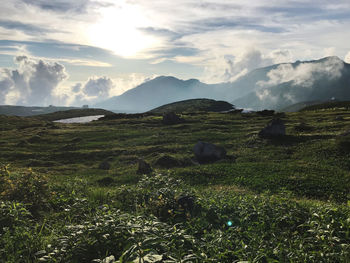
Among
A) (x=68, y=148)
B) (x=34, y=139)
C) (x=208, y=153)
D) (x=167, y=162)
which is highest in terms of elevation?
(x=34, y=139)

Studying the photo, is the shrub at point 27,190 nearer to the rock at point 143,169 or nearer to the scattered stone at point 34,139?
the rock at point 143,169

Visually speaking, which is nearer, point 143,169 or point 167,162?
point 143,169

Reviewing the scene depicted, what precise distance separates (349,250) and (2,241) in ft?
36.9

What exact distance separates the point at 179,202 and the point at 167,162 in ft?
63.2

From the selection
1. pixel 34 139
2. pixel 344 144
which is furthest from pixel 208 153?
pixel 34 139

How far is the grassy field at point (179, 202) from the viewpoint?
24.5 ft

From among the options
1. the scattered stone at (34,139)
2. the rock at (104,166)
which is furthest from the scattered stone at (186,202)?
the scattered stone at (34,139)

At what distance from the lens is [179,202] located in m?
12.7

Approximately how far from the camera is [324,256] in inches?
293

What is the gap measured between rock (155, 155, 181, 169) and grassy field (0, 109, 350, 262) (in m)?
0.20

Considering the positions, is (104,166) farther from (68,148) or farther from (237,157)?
(237,157)

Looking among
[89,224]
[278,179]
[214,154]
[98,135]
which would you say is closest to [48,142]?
[98,135]

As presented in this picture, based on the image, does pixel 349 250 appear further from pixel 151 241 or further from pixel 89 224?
pixel 89 224

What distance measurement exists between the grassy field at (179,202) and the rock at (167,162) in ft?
0.65
